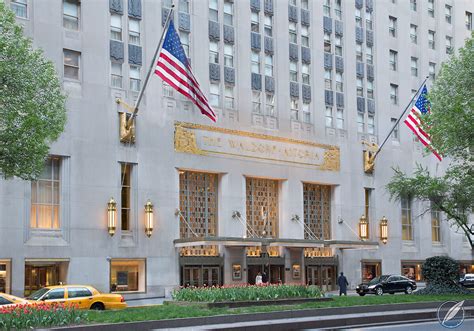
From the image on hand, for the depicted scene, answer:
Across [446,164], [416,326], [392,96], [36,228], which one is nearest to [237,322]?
[416,326]

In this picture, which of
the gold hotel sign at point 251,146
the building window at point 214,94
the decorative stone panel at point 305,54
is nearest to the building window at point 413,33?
the decorative stone panel at point 305,54

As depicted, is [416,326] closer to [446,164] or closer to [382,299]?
[382,299]

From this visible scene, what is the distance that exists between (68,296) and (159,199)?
50.7 feet

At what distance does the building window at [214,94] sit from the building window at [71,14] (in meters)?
10.2

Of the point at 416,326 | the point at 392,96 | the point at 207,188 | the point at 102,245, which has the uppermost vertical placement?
the point at 392,96

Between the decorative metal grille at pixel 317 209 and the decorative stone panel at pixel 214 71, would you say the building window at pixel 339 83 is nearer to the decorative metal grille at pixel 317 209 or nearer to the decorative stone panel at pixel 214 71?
the decorative metal grille at pixel 317 209

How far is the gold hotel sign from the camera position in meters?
49.6

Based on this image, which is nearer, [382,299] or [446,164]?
[382,299]

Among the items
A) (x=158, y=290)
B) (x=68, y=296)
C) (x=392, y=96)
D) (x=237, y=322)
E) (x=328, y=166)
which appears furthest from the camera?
(x=392, y=96)

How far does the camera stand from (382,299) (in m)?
34.5

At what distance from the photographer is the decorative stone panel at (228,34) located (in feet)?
173

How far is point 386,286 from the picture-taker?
50.8m

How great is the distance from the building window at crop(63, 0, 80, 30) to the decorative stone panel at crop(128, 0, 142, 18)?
3.54 meters

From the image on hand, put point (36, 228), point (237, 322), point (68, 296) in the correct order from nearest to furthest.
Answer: point (237, 322)
point (68, 296)
point (36, 228)
